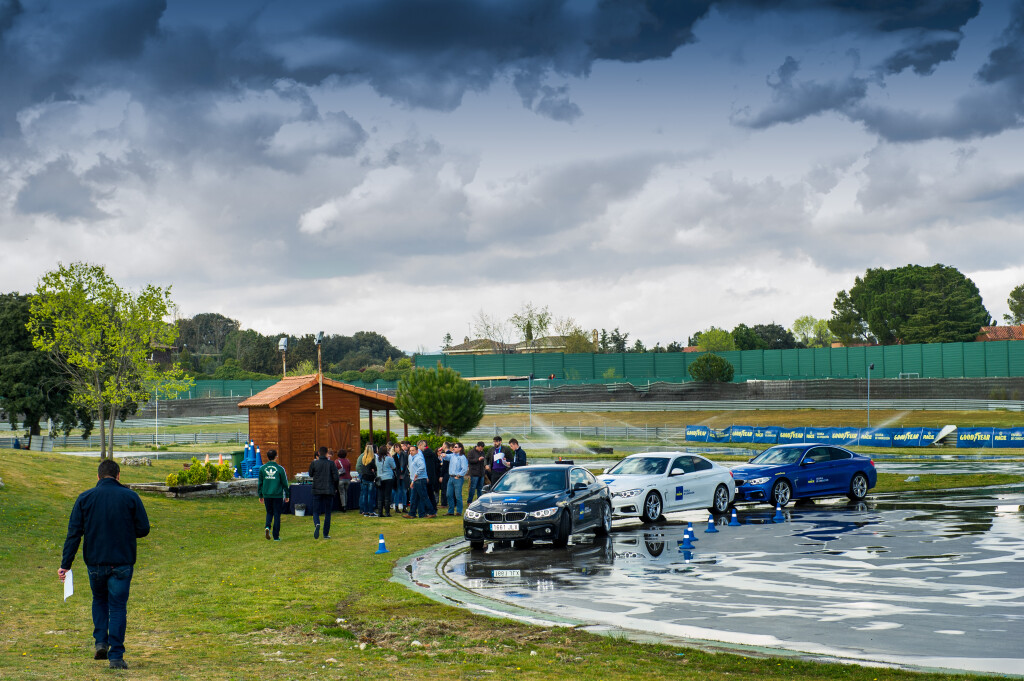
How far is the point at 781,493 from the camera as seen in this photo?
2427 cm

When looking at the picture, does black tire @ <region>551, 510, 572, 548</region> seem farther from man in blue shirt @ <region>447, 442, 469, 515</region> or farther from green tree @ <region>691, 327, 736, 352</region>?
green tree @ <region>691, 327, 736, 352</region>

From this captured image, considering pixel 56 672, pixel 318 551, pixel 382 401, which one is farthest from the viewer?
pixel 382 401

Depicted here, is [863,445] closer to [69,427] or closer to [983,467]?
[983,467]

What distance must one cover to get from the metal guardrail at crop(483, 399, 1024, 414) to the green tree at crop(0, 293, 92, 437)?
44.9m

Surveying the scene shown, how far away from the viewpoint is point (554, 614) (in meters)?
11.2

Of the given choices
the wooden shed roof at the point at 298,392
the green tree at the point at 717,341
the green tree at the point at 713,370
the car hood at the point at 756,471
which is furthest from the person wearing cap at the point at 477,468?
the green tree at the point at 717,341

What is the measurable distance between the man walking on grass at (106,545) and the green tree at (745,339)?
138 m

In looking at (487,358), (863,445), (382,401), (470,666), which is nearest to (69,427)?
(382,401)

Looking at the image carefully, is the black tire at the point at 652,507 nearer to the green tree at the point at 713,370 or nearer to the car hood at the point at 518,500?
the car hood at the point at 518,500

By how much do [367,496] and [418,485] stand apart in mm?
1525

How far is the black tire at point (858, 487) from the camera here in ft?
83.4

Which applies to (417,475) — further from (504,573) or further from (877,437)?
(877,437)

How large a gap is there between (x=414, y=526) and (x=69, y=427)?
31424 mm

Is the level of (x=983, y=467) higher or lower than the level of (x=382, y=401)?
lower
